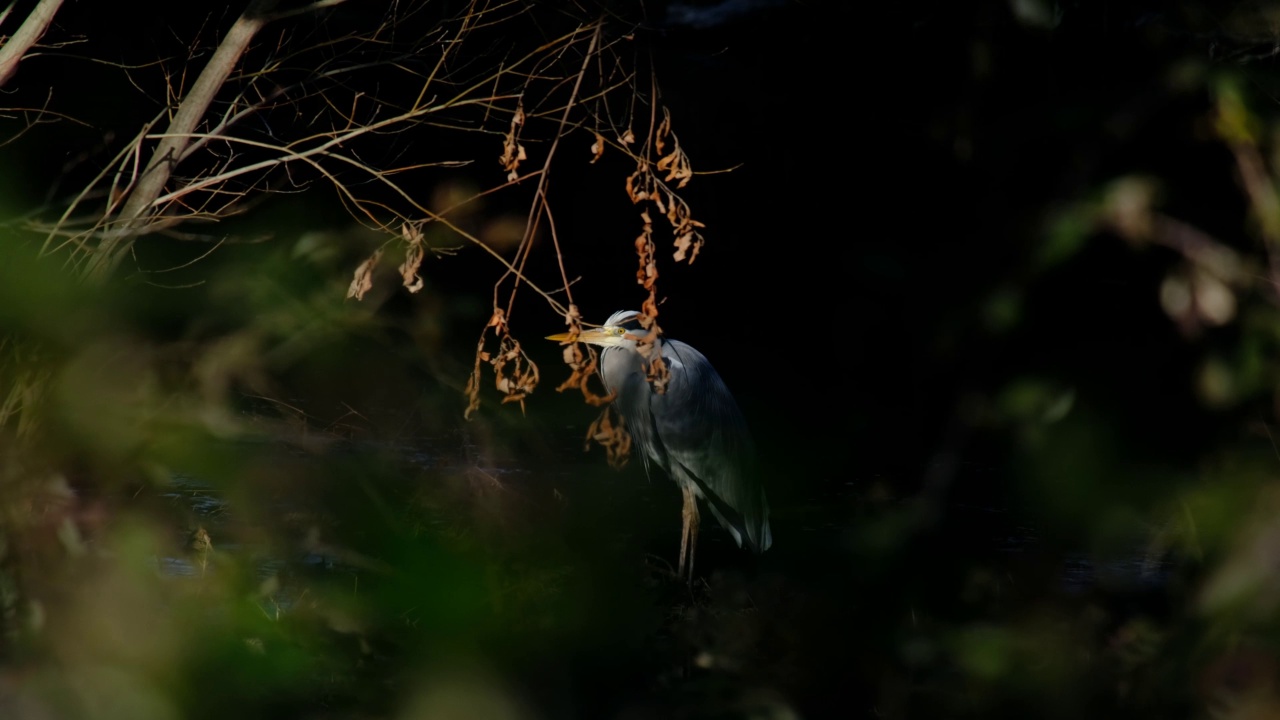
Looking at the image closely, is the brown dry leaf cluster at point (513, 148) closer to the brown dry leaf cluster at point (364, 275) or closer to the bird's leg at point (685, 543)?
the brown dry leaf cluster at point (364, 275)

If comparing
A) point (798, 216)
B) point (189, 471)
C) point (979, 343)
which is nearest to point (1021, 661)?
point (979, 343)

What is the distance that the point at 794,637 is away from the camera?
236cm

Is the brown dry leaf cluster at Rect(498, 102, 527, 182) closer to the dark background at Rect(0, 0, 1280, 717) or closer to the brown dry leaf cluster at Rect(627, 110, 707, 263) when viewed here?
the brown dry leaf cluster at Rect(627, 110, 707, 263)

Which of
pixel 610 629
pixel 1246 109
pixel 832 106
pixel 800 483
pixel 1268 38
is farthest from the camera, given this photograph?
pixel 832 106

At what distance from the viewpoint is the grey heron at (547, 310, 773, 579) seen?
14.6 feet

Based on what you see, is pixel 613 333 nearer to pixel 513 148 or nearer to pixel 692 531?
pixel 692 531

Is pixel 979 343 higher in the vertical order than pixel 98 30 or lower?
higher

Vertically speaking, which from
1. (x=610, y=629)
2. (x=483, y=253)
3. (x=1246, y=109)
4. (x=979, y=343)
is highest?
(x=1246, y=109)

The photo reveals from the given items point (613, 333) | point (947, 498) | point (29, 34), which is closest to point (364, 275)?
point (29, 34)

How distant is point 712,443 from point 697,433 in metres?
0.07

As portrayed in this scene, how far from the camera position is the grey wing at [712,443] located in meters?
4.46

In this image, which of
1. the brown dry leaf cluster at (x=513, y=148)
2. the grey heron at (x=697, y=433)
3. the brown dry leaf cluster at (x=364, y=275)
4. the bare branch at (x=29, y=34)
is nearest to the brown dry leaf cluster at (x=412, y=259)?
the brown dry leaf cluster at (x=364, y=275)

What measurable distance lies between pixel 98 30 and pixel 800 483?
13.6ft

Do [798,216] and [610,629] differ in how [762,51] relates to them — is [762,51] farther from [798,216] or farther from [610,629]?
[610,629]
